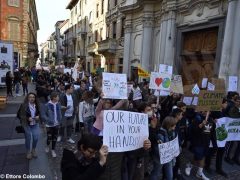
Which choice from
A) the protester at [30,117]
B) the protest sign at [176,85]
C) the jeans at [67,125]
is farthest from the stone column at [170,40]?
the protester at [30,117]

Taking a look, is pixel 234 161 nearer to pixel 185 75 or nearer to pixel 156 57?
pixel 185 75

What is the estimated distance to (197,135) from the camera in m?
5.43

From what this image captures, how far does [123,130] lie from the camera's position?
340 cm

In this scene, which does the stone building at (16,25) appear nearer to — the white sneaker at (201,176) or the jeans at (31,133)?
the jeans at (31,133)

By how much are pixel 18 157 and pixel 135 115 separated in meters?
3.74

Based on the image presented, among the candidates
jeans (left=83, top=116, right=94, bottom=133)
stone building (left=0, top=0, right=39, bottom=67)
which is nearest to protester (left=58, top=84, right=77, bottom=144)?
jeans (left=83, top=116, right=94, bottom=133)

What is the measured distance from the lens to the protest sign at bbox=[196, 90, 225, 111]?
17.2 feet

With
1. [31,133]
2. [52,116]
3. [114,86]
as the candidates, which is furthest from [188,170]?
[31,133]

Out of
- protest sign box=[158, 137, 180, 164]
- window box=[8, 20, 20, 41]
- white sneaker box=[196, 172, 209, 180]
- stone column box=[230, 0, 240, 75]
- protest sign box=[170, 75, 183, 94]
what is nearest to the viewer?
protest sign box=[158, 137, 180, 164]

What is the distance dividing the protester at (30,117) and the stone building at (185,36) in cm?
845

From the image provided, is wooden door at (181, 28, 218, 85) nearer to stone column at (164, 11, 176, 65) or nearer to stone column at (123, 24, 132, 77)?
stone column at (164, 11, 176, 65)

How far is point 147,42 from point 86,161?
55.5 feet

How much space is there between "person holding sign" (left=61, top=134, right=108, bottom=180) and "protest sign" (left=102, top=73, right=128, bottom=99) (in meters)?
3.44

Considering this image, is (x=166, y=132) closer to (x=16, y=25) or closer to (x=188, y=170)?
(x=188, y=170)
